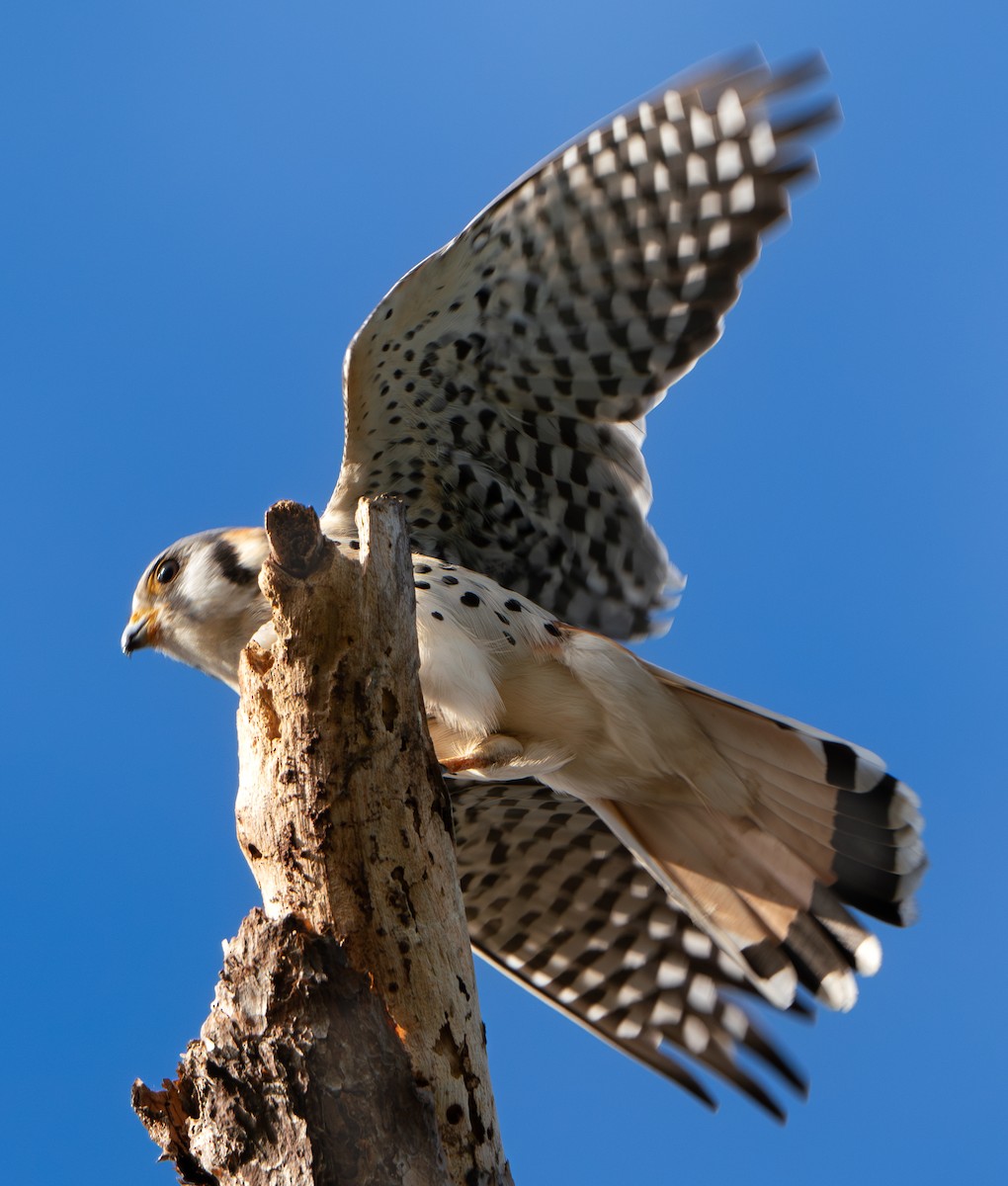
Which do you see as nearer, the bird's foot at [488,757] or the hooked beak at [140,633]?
the bird's foot at [488,757]

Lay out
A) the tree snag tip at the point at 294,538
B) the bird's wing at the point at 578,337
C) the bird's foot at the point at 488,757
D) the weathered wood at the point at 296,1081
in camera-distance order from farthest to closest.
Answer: the bird's wing at the point at 578,337
the bird's foot at the point at 488,757
the tree snag tip at the point at 294,538
the weathered wood at the point at 296,1081

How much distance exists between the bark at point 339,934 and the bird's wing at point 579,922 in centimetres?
164

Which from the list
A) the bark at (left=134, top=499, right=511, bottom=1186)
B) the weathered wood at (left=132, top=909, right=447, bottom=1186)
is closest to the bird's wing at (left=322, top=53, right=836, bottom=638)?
the bark at (left=134, top=499, right=511, bottom=1186)

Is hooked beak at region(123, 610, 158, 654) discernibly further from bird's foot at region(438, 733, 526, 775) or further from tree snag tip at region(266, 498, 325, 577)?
tree snag tip at region(266, 498, 325, 577)

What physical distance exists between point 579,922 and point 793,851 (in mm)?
1142

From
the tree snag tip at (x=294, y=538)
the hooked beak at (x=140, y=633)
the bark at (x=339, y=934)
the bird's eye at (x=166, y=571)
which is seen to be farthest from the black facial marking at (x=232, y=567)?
the tree snag tip at (x=294, y=538)

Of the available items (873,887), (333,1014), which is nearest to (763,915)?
(873,887)

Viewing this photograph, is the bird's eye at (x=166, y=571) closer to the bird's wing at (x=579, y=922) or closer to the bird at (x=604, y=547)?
the bird at (x=604, y=547)

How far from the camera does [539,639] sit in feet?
10.2

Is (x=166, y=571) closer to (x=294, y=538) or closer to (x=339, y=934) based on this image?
(x=294, y=538)

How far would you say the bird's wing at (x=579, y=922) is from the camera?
4.01 meters

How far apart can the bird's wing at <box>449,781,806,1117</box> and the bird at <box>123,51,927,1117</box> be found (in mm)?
201

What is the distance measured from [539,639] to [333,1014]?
1171mm

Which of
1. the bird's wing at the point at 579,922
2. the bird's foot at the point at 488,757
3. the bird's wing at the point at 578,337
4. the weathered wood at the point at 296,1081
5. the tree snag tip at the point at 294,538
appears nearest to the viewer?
the weathered wood at the point at 296,1081
